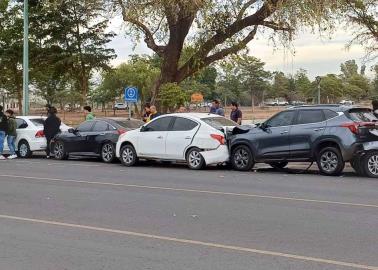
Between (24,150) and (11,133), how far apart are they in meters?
0.80

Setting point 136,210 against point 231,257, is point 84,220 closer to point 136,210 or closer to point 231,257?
point 136,210

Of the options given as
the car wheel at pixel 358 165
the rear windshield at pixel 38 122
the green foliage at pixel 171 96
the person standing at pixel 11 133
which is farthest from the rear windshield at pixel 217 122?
the person standing at pixel 11 133

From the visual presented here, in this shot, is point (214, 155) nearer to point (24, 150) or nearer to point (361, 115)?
point (361, 115)

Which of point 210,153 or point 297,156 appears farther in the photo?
point 210,153

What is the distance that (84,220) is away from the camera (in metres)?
8.29

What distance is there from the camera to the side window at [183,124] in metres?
15.6

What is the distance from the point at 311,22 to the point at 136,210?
13071mm

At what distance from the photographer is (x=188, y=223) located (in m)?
8.05

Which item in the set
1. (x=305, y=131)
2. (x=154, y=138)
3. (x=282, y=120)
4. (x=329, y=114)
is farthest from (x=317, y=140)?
(x=154, y=138)

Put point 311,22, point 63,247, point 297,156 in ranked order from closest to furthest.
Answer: point 63,247, point 297,156, point 311,22

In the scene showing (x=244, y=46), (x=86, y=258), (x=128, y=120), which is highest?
(x=244, y=46)

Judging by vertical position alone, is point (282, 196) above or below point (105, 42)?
below

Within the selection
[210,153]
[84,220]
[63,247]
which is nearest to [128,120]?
[210,153]

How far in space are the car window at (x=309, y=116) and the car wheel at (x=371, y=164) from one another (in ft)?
4.46
